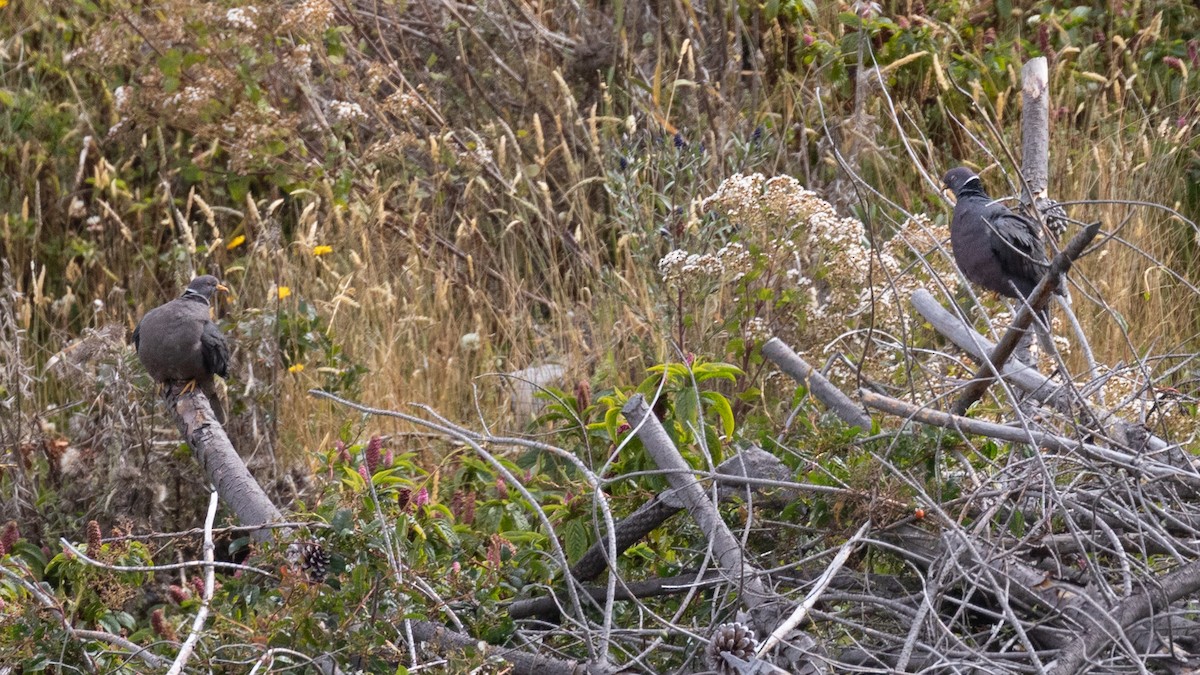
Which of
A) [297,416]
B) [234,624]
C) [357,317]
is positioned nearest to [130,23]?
[357,317]

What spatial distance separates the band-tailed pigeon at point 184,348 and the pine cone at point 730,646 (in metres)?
2.13

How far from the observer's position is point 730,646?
194cm

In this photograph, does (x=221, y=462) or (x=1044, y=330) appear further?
(x=221, y=462)

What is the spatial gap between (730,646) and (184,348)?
2.29m

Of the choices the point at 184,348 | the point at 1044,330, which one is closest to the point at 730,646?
the point at 1044,330

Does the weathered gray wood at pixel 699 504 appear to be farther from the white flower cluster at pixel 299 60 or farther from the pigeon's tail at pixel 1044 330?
the white flower cluster at pixel 299 60

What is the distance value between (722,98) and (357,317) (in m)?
1.66

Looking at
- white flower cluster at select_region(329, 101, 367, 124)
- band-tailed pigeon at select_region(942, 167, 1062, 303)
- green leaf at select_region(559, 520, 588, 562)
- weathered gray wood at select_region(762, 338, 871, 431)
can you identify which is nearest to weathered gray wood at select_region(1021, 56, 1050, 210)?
band-tailed pigeon at select_region(942, 167, 1062, 303)

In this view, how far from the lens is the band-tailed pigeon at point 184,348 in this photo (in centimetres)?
372

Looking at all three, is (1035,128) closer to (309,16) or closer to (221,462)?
(221,462)

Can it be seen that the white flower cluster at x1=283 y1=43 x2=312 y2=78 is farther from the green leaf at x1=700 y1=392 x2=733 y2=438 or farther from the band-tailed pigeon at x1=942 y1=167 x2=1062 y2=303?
the green leaf at x1=700 y1=392 x2=733 y2=438

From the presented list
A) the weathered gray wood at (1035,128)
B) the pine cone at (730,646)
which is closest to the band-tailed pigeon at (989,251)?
the weathered gray wood at (1035,128)

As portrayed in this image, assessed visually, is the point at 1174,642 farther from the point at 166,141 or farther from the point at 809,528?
the point at 166,141

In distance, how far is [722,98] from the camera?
17.2ft
